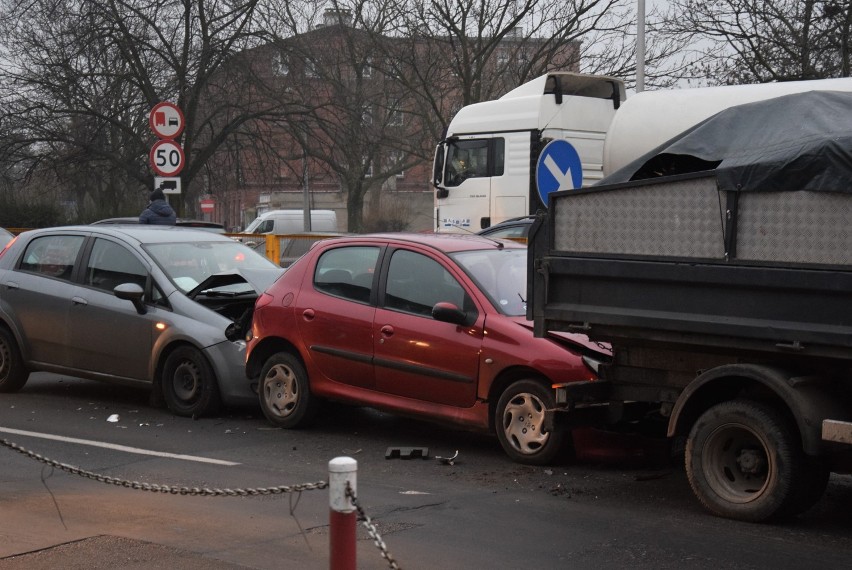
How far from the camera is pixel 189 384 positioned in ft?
33.9

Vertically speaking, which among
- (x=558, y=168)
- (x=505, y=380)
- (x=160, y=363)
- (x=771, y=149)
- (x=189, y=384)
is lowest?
(x=189, y=384)

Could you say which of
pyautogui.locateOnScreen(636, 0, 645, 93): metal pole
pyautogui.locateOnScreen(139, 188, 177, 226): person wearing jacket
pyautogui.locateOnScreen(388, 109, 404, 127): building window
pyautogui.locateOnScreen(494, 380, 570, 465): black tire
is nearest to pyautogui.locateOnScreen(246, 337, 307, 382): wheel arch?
pyautogui.locateOnScreen(494, 380, 570, 465): black tire

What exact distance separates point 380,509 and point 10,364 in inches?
245

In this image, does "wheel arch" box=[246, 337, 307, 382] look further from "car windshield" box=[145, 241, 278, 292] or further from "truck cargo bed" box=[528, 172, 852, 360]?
"truck cargo bed" box=[528, 172, 852, 360]

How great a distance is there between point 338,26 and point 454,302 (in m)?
29.7

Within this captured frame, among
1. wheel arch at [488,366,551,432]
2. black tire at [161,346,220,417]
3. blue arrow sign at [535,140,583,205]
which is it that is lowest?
black tire at [161,346,220,417]

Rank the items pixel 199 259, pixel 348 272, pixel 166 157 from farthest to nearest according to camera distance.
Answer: pixel 166 157 → pixel 199 259 → pixel 348 272

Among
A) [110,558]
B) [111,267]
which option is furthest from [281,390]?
[110,558]

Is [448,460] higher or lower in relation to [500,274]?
lower

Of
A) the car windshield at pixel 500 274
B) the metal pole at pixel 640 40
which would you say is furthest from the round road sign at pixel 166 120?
the metal pole at pixel 640 40

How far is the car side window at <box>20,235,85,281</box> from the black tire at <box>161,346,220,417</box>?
1707 mm

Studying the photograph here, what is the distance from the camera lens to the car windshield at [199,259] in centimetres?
1084

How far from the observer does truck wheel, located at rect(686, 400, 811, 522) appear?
6.18 meters

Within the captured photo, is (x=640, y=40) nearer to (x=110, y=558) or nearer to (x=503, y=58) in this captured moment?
(x=503, y=58)
